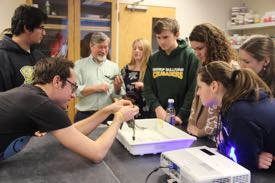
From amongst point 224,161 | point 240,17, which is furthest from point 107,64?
point 240,17

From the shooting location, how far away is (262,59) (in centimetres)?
174

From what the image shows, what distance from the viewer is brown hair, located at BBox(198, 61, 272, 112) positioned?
Result: 4.29 feet

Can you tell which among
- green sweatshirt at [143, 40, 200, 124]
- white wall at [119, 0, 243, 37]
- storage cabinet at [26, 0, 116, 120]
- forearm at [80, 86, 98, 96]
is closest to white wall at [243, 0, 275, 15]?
white wall at [119, 0, 243, 37]

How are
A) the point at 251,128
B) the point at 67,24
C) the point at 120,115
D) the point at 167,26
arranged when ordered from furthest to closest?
the point at 67,24 → the point at 167,26 → the point at 120,115 → the point at 251,128

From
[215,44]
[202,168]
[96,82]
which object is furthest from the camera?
[96,82]

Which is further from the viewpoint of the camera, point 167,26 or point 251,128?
point 167,26

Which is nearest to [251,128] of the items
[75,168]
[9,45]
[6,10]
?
[75,168]

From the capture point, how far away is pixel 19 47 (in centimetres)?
205

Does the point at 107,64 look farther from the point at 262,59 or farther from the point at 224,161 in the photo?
the point at 224,161

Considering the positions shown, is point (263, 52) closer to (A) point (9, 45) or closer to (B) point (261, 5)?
(A) point (9, 45)

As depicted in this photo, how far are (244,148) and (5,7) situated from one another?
305 cm

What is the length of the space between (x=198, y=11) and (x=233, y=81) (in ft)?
10.4

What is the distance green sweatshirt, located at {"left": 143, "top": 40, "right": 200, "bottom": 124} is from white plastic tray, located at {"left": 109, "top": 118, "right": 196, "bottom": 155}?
426 millimetres

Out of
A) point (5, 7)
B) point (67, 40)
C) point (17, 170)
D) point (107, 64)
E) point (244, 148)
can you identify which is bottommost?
point (17, 170)
